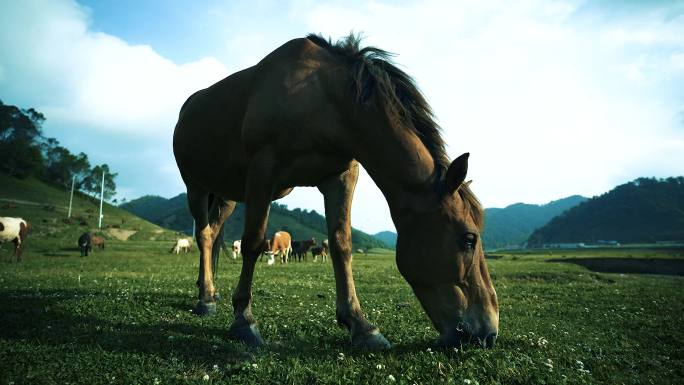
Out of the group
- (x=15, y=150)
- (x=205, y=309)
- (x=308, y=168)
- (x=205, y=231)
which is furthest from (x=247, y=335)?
(x=15, y=150)

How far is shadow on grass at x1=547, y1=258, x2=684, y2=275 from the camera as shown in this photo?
38.3 metres

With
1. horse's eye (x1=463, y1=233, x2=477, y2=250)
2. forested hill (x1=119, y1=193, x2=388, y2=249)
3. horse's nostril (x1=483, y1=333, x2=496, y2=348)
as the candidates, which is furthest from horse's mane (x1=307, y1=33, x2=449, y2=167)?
forested hill (x1=119, y1=193, x2=388, y2=249)

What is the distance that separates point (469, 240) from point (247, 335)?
271cm

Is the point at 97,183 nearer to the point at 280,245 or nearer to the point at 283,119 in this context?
the point at 280,245

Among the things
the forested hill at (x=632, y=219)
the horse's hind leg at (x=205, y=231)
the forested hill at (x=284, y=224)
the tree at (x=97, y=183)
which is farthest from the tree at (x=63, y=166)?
the forested hill at (x=632, y=219)

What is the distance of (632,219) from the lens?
177 meters

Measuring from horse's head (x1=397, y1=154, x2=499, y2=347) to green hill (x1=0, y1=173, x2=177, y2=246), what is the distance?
44639 mm

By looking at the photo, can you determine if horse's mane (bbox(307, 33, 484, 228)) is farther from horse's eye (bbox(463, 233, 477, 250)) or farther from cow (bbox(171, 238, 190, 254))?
cow (bbox(171, 238, 190, 254))

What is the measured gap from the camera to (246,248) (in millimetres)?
4938

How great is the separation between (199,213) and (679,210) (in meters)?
223

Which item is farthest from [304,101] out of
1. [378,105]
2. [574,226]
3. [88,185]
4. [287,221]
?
[574,226]

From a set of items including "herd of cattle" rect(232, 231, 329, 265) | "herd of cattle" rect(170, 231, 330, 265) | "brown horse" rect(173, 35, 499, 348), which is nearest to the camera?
"brown horse" rect(173, 35, 499, 348)

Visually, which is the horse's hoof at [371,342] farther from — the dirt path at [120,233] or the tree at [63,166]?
the tree at [63,166]

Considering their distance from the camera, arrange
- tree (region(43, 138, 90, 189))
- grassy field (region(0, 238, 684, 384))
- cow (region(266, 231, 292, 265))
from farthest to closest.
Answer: tree (region(43, 138, 90, 189))
cow (region(266, 231, 292, 265))
grassy field (region(0, 238, 684, 384))
